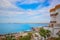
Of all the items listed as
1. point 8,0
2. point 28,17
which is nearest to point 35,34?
point 28,17

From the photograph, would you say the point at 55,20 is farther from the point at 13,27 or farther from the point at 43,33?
Result: the point at 13,27

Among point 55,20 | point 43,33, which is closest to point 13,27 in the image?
point 43,33

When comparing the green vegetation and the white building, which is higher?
the white building

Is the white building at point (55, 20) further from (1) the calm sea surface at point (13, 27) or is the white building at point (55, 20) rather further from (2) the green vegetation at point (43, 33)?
(1) the calm sea surface at point (13, 27)

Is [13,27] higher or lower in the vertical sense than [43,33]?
higher

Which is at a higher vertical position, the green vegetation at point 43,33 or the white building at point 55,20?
the white building at point 55,20

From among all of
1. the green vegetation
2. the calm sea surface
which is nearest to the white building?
the green vegetation

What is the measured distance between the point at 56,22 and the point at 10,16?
2.02 ft

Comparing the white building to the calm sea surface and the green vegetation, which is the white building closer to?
the green vegetation

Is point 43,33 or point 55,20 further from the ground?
point 55,20

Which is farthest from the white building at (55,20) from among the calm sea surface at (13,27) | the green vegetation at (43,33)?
the calm sea surface at (13,27)

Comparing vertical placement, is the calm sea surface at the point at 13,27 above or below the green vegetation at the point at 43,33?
above

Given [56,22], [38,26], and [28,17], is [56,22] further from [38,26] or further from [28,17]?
[28,17]

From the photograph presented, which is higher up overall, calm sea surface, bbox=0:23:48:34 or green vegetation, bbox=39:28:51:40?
calm sea surface, bbox=0:23:48:34
